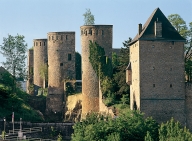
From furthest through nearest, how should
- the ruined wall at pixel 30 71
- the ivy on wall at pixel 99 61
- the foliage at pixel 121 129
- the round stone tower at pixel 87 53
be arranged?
the ruined wall at pixel 30 71 → the round stone tower at pixel 87 53 → the ivy on wall at pixel 99 61 → the foliage at pixel 121 129

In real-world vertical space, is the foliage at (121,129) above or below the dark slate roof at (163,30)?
below

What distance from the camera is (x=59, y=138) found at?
4894 centimetres

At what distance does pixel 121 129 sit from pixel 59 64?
76.0ft

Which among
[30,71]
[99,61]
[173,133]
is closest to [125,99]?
[99,61]

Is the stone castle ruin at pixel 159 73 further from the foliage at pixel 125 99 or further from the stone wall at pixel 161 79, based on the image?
the foliage at pixel 125 99

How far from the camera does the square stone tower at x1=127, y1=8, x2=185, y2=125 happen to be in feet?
160

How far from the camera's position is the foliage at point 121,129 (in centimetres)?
4359

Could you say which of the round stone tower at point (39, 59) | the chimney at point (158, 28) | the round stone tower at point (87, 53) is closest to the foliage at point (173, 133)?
the chimney at point (158, 28)

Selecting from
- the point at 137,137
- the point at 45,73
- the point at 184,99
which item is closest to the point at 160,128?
the point at 137,137

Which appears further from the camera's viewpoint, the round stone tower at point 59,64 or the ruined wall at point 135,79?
the round stone tower at point 59,64

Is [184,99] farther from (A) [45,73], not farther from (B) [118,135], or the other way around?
(A) [45,73]

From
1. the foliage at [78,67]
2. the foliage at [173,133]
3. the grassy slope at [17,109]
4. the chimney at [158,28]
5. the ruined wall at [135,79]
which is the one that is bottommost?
the foliage at [173,133]

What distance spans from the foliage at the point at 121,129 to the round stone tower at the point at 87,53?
13.0 m

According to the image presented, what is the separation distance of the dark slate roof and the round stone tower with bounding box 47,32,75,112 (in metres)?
16.5
